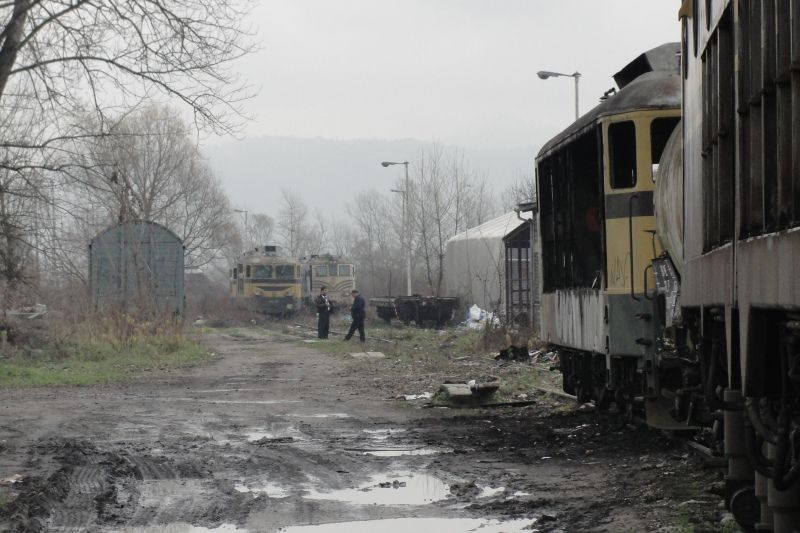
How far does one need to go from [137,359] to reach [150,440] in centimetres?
1431

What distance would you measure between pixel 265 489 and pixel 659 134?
5343mm

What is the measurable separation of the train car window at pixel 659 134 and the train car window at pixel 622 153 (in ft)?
0.63

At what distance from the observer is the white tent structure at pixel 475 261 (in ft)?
165

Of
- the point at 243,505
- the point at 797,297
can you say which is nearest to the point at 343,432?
the point at 243,505

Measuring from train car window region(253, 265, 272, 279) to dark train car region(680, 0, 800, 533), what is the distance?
46.5m

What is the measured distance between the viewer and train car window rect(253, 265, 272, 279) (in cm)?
5369

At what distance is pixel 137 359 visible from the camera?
1057 inches

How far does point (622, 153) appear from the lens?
11.8 meters

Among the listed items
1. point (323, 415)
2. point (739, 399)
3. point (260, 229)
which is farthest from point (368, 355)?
point (260, 229)

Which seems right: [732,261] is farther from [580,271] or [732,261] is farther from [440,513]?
[580,271]

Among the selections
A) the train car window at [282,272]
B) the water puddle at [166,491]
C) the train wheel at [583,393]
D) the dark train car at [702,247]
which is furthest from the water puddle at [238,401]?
the train car window at [282,272]

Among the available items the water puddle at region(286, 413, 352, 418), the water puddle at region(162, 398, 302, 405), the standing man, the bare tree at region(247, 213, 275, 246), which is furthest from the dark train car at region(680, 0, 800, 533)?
the bare tree at region(247, 213, 275, 246)

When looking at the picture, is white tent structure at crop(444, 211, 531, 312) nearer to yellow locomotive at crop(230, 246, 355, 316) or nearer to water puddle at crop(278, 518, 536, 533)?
yellow locomotive at crop(230, 246, 355, 316)

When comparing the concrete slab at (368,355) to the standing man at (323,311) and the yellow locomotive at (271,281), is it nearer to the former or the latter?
the standing man at (323,311)
